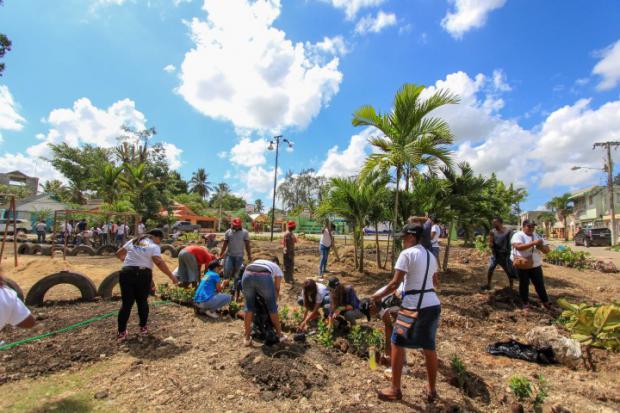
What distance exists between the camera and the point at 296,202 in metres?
58.1

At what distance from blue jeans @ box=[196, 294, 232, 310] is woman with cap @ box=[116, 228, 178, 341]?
3.63 feet

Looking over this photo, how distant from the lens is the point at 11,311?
2.39m

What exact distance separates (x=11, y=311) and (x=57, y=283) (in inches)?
178

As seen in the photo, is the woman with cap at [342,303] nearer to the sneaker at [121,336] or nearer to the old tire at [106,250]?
the sneaker at [121,336]

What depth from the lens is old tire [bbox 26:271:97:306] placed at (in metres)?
5.99

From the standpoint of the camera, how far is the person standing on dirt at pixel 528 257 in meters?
5.99

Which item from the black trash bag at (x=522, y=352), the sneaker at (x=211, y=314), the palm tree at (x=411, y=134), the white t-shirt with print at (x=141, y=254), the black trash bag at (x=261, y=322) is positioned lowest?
the black trash bag at (x=522, y=352)

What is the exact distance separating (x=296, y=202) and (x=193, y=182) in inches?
1137

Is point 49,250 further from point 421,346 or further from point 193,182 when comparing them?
point 193,182

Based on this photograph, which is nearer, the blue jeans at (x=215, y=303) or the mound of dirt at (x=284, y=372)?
the mound of dirt at (x=284, y=372)

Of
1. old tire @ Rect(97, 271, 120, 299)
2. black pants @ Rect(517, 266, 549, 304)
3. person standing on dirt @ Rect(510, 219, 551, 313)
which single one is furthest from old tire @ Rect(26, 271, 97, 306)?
black pants @ Rect(517, 266, 549, 304)

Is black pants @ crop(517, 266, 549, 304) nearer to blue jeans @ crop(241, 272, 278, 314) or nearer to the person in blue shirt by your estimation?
blue jeans @ crop(241, 272, 278, 314)

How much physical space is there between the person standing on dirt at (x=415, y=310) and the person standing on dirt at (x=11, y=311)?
2807mm

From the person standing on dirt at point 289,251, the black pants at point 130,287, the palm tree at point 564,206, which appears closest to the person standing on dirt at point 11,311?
the black pants at point 130,287
